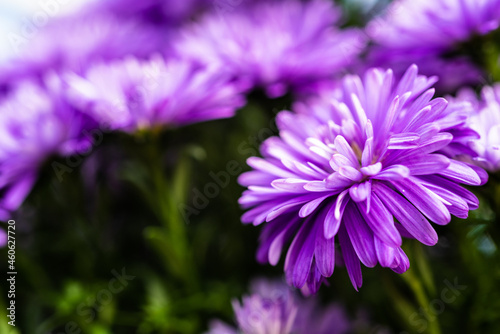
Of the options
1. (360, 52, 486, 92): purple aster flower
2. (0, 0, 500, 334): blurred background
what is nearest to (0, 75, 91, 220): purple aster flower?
(0, 0, 500, 334): blurred background

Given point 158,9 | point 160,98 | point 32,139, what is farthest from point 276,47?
point 158,9

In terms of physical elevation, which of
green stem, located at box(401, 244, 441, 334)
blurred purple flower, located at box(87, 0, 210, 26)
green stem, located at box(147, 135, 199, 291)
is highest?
blurred purple flower, located at box(87, 0, 210, 26)

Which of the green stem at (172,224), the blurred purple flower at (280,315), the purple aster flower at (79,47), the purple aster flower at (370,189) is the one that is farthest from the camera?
the purple aster flower at (79,47)

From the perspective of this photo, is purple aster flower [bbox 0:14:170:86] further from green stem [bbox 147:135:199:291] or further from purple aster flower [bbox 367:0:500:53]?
purple aster flower [bbox 367:0:500:53]

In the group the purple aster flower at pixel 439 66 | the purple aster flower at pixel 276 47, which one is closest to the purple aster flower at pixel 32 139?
the purple aster flower at pixel 276 47

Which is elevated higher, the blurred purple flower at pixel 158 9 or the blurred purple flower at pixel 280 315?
the blurred purple flower at pixel 158 9

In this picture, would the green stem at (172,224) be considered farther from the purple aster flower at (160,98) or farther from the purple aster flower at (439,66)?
the purple aster flower at (439,66)
